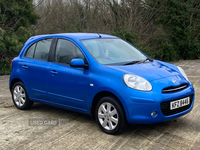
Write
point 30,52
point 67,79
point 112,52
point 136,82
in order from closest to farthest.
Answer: point 136,82
point 67,79
point 112,52
point 30,52

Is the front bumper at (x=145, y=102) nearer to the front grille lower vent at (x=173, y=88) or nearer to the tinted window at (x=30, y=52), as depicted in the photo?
the front grille lower vent at (x=173, y=88)

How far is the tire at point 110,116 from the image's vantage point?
4.44 meters

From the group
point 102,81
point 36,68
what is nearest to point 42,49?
point 36,68

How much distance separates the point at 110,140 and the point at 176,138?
1.04m

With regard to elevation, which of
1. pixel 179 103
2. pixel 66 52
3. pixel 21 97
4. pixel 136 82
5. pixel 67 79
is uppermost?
pixel 66 52

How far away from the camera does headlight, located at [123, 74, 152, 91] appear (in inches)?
170

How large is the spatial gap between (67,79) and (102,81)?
84 centimetres

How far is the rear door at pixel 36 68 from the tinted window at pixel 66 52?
0.29 metres

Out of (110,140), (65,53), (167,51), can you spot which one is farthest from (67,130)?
(167,51)

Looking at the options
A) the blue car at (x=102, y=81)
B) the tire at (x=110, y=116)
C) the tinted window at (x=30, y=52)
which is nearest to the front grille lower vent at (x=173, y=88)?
the blue car at (x=102, y=81)

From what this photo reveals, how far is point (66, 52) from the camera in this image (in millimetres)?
5449

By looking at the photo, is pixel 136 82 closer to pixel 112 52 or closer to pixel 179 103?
pixel 179 103

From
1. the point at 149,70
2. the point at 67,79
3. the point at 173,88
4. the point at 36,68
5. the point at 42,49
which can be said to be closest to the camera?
the point at 173,88

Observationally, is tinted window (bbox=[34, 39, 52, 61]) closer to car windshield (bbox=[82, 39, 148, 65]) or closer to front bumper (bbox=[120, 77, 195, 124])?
car windshield (bbox=[82, 39, 148, 65])
